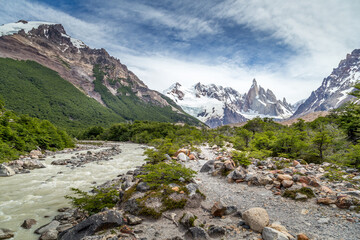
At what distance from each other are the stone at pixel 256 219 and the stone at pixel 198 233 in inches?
56.9

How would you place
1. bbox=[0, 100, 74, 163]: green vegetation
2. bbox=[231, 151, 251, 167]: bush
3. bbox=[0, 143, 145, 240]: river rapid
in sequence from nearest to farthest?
bbox=[0, 143, 145, 240]: river rapid, bbox=[231, 151, 251, 167]: bush, bbox=[0, 100, 74, 163]: green vegetation

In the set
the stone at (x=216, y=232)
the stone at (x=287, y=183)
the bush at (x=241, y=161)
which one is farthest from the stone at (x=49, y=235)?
the bush at (x=241, y=161)

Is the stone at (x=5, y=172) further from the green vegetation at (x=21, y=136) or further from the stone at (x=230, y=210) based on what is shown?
the stone at (x=230, y=210)

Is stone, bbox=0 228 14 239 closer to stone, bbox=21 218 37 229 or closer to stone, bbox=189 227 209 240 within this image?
stone, bbox=21 218 37 229

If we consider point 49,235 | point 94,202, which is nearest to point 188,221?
point 94,202

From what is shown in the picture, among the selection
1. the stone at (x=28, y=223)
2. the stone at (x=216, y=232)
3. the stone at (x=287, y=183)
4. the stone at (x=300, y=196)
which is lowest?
the stone at (x=28, y=223)

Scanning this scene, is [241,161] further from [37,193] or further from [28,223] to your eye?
[37,193]

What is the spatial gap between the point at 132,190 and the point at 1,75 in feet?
507

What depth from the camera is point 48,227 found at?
651cm

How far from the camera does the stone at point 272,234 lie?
13.6 ft

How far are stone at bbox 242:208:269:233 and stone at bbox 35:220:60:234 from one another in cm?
695

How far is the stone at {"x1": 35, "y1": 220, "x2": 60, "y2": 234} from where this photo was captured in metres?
6.32

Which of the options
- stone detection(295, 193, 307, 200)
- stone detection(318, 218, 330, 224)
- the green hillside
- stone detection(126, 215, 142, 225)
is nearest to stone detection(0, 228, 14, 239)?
stone detection(126, 215, 142, 225)

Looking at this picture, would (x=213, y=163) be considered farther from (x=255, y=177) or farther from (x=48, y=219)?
(x=48, y=219)
